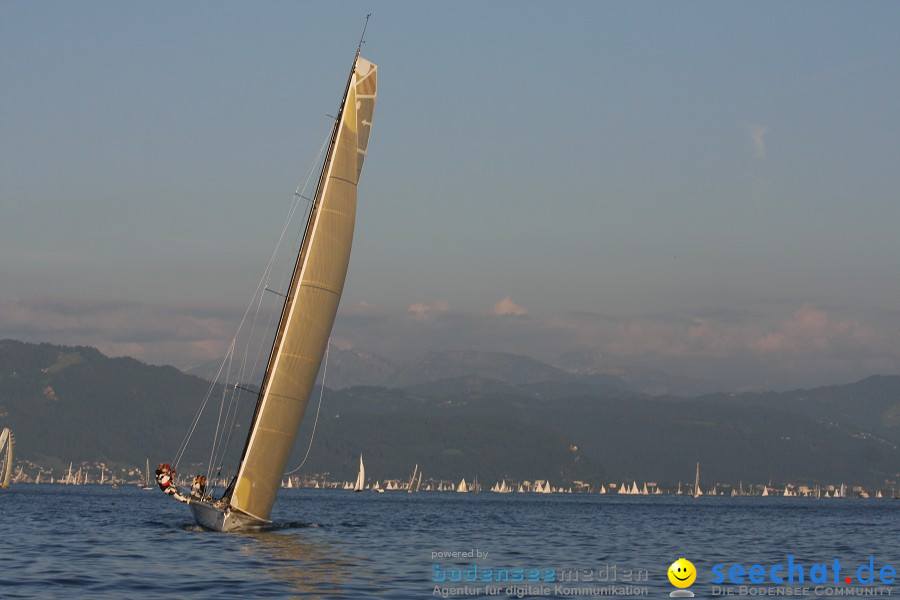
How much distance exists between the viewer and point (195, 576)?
1580 inches

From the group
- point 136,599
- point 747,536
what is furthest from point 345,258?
point 747,536

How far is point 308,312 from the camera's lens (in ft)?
172

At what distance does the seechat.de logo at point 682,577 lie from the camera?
39.4 meters

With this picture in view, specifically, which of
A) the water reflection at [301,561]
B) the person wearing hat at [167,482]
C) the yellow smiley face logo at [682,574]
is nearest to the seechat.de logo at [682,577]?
the yellow smiley face logo at [682,574]

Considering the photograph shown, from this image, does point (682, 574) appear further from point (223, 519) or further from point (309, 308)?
point (223, 519)

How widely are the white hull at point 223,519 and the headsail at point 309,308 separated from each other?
15.4 inches

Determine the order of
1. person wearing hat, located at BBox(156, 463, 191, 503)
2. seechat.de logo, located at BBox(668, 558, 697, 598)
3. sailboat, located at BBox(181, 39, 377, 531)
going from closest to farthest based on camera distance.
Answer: seechat.de logo, located at BBox(668, 558, 697, 598) < sailboat, located at BBox(181, 39, 377, 531) < person wearing hat, located at BBox(156, 463, 191, 503)

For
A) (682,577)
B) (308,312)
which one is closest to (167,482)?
(308,312)

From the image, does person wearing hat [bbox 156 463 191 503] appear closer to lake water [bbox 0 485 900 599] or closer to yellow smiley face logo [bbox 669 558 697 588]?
lake water [bbox 0 485 900 599]

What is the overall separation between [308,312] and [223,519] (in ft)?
32.1

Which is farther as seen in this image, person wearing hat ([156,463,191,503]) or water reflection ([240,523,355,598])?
person wearing hat ([156,463,191,503])

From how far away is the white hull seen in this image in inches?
2119

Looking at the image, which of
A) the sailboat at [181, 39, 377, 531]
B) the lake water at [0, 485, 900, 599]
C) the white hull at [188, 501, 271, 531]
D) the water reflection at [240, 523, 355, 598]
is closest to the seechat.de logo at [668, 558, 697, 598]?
the lake water at [0, 485, 900, 599]

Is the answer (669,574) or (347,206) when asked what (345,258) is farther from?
(669,574)
